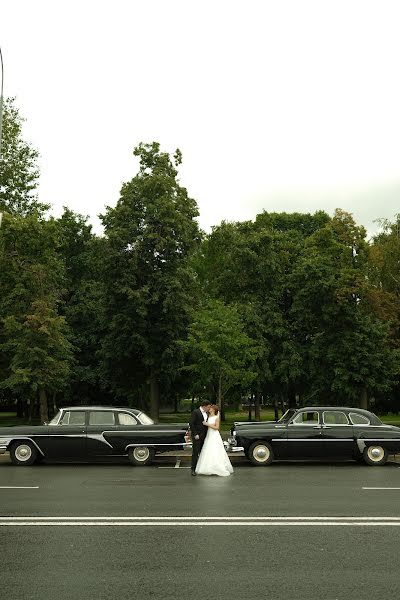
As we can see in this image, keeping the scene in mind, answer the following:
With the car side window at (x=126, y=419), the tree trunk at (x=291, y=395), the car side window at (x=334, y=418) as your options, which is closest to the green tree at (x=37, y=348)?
the tree trunk at (x=291, y=395)

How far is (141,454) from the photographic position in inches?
742

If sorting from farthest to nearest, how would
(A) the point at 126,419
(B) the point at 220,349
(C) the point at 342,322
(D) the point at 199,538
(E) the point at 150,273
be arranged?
(E) the point at 150,273, (C) the point at 342,322, (B) the point at 220,349, (A) the point at 126,419, (D) the point at 199,538

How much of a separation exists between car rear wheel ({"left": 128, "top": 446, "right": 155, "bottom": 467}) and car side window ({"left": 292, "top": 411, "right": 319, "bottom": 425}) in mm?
3779

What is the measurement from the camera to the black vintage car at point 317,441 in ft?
62.1

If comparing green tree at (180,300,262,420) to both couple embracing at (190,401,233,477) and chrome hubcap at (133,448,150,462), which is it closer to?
chrome hubcap at (133,448,150,462)

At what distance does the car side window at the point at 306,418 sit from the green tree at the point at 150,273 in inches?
707

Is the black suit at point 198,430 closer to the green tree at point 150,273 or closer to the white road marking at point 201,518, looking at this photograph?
the white road marking at point 201,518

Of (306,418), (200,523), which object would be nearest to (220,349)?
(306,418)

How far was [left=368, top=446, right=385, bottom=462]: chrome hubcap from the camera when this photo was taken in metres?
19.0

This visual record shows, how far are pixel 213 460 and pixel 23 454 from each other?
5429 millimetres

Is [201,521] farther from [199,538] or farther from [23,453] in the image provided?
[23,453]

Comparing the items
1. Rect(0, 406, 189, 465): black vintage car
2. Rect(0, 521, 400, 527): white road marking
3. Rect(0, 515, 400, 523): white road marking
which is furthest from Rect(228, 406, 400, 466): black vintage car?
Rect(0, 521, 400, 527): white road marking

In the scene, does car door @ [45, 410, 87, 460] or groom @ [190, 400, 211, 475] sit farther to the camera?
car door @ [45, 410, 87, 460]

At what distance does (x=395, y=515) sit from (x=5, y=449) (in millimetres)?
11351
